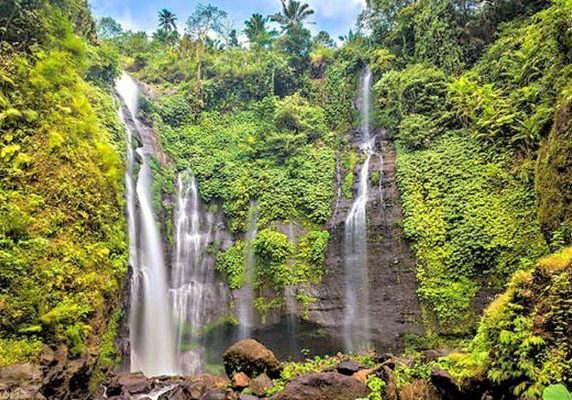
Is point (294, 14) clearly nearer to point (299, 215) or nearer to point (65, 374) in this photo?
point (299, 215)

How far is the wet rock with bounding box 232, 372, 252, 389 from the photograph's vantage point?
8.80 meters

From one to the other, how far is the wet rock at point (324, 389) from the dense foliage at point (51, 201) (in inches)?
162

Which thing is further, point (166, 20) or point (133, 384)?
point (166, 20)

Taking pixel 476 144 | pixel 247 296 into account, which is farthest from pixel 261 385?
pixel 476 144

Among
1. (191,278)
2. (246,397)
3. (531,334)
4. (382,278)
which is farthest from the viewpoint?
(191,278)

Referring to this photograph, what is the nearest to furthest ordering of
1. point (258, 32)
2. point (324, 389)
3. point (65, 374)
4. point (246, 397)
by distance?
1. point (65, 374)
2. point (324, 389)
3. point (246, 397)
4. point (258, 32)

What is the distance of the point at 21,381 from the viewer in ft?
18.4

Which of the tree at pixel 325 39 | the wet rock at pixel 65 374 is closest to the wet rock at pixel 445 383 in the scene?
the wet rock at pixel 65 374

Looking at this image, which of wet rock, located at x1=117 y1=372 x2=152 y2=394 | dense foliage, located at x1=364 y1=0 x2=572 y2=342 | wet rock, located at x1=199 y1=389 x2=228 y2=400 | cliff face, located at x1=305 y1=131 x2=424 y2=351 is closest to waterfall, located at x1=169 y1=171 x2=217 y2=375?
cliff face, located at x1=305 y1=131 x2=424 y2=351

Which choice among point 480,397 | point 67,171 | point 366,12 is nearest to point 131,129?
point 67,171

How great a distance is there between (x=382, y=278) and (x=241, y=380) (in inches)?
272

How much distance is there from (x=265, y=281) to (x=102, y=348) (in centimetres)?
731

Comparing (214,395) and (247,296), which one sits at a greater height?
(247,296)

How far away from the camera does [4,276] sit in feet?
21.6
